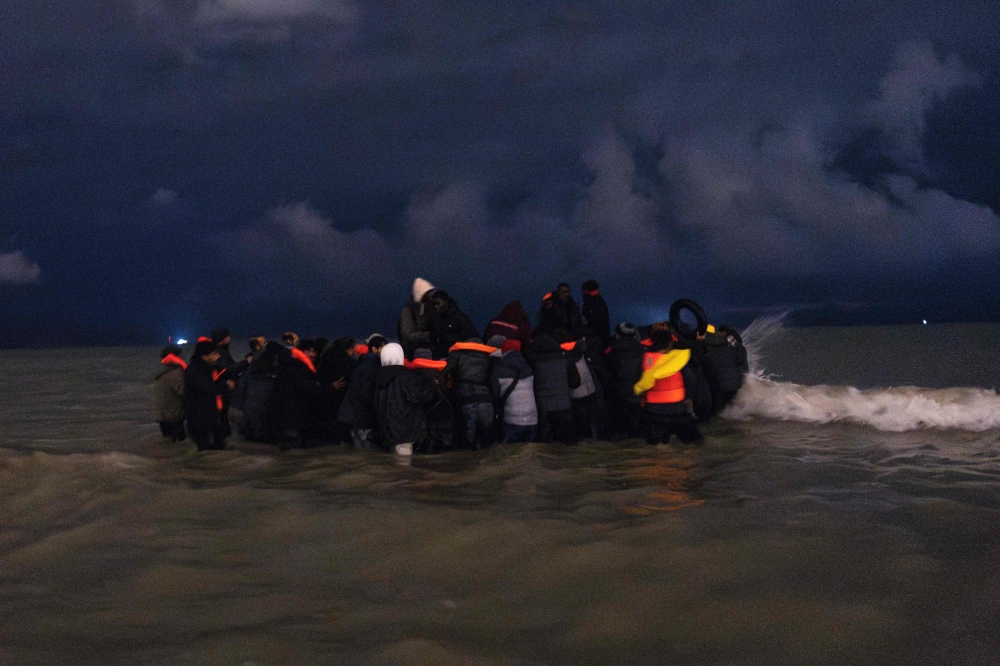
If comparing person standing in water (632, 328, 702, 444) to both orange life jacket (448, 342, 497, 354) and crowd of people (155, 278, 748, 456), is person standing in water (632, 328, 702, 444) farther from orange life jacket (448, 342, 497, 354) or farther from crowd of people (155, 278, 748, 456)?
orange life jacket (448, 342, 497, 354)

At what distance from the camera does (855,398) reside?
16203 mm

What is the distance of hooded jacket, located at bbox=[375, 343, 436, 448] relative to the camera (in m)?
11.2

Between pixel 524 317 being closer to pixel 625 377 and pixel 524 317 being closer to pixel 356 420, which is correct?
pixel 625 377

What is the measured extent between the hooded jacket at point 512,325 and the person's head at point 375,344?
175 centimetres

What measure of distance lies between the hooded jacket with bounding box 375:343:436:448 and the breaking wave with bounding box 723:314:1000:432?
7420 mm

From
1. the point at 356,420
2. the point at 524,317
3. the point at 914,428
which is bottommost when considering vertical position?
the point at 914,428

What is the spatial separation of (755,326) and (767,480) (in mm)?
7803

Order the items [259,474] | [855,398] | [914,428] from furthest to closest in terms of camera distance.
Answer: [855,398] → [914,428] → [259,474]

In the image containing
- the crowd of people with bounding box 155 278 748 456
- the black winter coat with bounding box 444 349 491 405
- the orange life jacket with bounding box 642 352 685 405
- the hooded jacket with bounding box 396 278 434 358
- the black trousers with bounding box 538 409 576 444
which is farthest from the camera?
the hooded jacket with bounding box 396 278 434 358

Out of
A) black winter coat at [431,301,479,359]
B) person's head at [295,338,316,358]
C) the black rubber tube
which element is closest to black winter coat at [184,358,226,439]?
person's head at [295,338,316,358]

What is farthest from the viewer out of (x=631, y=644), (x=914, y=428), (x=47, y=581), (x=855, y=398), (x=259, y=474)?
(x=855, y=398)

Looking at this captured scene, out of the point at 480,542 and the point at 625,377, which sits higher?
the point at 625,377

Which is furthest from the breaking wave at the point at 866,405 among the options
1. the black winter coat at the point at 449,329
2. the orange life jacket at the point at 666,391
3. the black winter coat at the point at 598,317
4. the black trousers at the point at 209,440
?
the black trousers at the point at 209,440

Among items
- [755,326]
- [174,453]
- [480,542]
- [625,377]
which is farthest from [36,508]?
[755,326]
